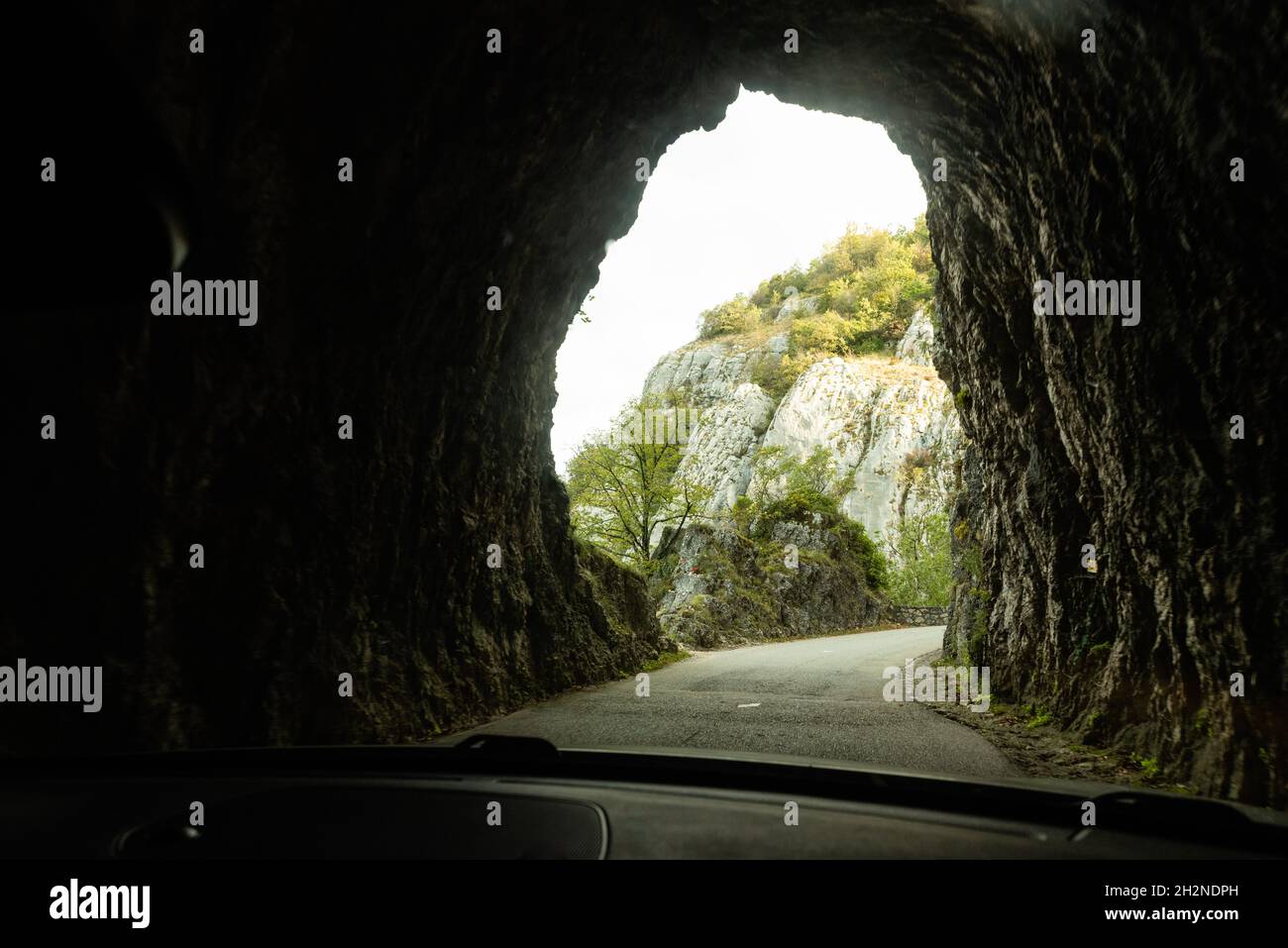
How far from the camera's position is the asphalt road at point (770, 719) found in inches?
256

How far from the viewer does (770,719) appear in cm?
813

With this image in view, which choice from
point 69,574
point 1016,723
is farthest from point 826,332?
point 69,574

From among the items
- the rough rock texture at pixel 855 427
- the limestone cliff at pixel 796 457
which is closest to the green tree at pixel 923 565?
the limestone cliff at pixel 796 457

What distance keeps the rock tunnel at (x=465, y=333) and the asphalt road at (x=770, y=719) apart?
1.04 m

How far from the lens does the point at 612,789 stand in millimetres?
2279

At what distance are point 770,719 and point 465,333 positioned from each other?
553cm

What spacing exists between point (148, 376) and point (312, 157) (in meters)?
2.14

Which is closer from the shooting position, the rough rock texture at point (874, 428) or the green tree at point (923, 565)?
the green tree at point (923, 565)

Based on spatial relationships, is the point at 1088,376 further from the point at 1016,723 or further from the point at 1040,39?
the point at 1016,723

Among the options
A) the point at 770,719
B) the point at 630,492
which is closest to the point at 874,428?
the point at 630,492

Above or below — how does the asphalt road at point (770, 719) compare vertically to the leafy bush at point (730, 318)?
below

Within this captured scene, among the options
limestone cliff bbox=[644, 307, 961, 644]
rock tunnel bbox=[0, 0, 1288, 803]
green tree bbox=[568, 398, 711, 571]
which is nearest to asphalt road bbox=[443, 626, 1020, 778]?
rock tunnel bbox=[0, 0, 1288, 803]

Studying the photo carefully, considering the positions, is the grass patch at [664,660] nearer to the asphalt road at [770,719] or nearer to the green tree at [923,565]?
the asphalt road at [770,719]

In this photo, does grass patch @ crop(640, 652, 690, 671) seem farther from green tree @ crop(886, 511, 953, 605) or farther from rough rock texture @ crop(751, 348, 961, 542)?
rough rock texture @ crop(751, 348, 961, 542)
